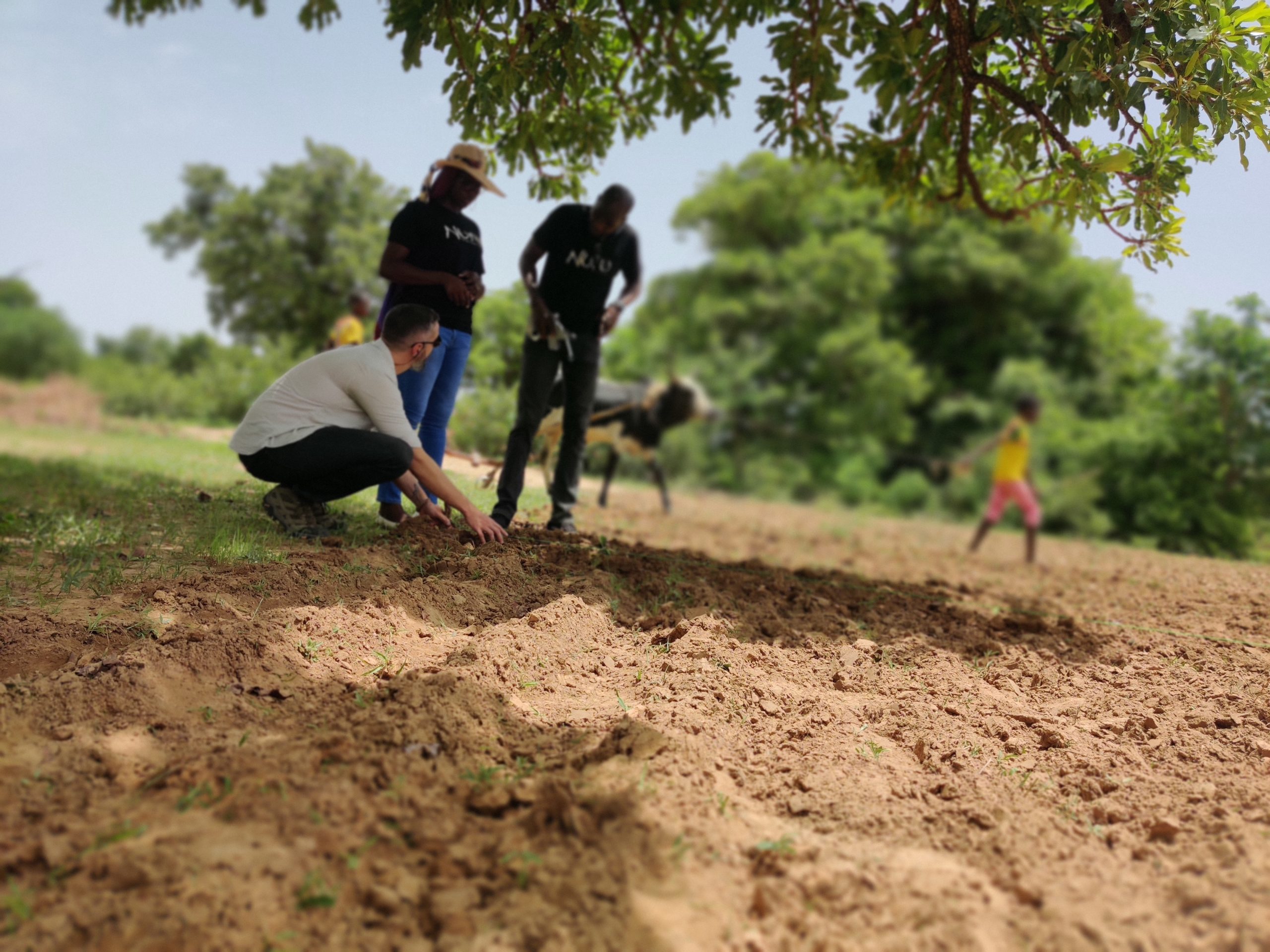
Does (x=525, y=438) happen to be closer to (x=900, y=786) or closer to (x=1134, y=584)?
(x=900, y=786)

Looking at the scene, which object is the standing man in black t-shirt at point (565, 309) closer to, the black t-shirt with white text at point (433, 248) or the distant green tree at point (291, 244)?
the black t-shirt with white text at point (433, 248)

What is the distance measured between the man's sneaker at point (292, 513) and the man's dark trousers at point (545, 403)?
0.91 m

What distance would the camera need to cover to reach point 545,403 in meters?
4.84

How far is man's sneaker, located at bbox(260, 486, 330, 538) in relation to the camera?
415cm

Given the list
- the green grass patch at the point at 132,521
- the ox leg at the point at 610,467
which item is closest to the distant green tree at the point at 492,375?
the green grass patch at the point at 132,521

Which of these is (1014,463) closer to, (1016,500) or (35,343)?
(1016,500)

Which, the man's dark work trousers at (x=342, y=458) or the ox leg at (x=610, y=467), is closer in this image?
the man's dark work trousers at (x=342, y=458)

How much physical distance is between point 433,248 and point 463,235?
0.18m

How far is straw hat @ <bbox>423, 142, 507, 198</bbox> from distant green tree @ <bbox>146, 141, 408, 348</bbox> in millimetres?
12893

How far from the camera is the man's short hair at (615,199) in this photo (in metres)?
4.59

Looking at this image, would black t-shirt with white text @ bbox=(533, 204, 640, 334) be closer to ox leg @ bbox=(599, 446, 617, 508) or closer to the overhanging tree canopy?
the overhanging tree canopy

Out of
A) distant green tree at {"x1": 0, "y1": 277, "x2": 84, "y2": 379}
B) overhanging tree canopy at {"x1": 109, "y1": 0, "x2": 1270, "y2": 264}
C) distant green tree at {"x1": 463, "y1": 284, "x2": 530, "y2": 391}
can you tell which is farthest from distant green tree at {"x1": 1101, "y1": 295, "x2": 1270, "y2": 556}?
distant green tree at {"x1": 0, "y1": 277, "x2": 84, "y2": 379}

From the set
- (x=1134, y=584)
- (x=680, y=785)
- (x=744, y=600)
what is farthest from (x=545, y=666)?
(x=1134, y=584)

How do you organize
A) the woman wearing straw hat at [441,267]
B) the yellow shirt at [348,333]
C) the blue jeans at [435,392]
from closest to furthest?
the woman wearing straw hat at [441,267] → the blue jeans at [435,392] → the yellow shirt at [348,333]
